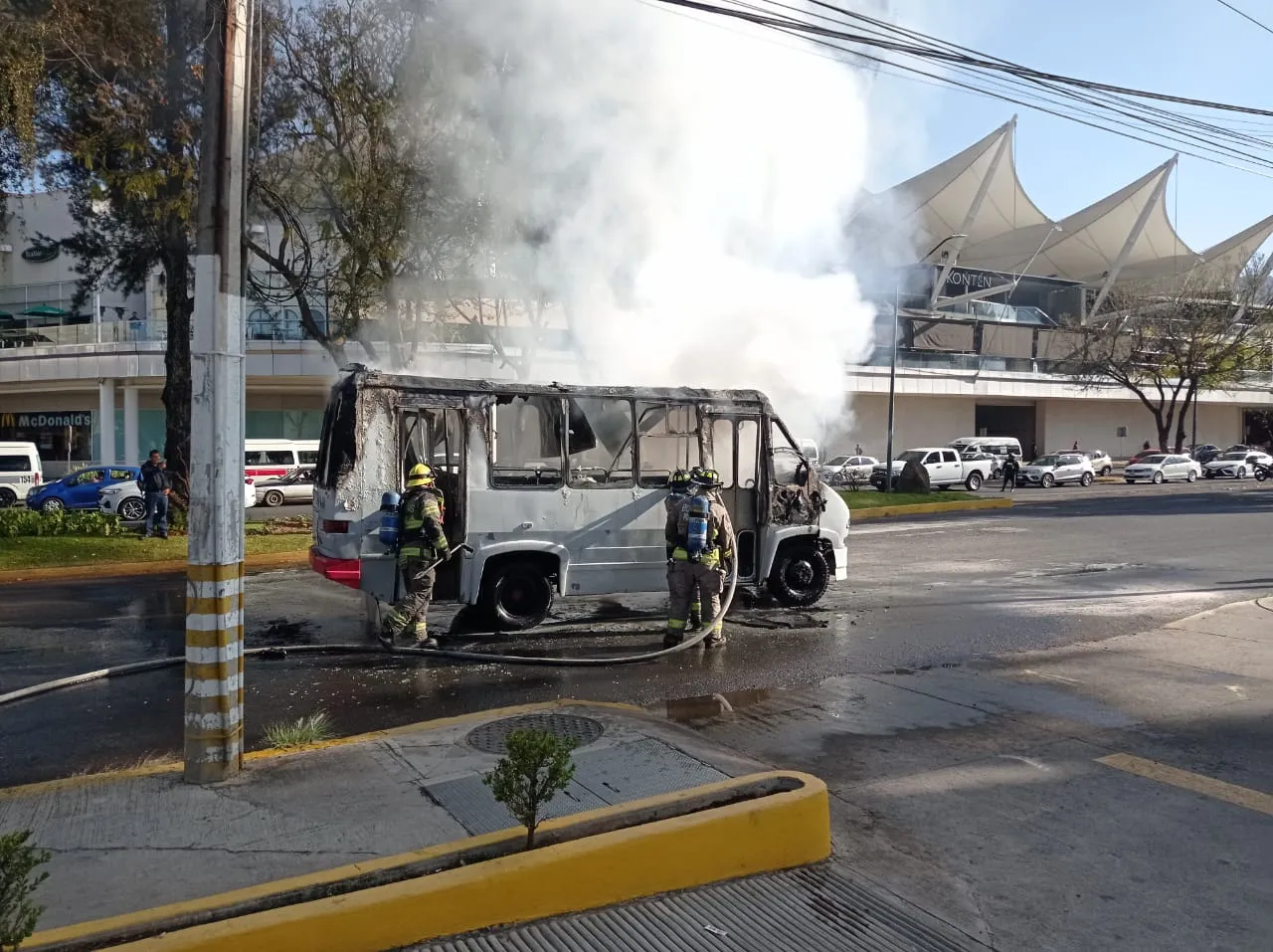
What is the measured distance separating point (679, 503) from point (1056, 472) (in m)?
33.8

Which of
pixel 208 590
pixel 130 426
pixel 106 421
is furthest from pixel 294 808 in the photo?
pixel 106 421

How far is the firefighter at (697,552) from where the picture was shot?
8.30m

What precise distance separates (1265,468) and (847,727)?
160 feet

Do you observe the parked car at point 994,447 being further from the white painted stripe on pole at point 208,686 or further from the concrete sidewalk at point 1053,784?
the white painted stripe on pole at point 208,686

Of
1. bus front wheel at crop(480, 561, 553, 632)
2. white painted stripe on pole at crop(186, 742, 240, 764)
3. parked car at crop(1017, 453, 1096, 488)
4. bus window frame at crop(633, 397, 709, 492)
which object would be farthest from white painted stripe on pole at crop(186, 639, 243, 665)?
parked car at crop(1017, 453, 1096, 488)

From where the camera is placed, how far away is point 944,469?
109 ft

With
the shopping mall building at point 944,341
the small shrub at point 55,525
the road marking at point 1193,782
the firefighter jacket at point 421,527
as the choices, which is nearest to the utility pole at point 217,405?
the firefighter jacket at point 421,527

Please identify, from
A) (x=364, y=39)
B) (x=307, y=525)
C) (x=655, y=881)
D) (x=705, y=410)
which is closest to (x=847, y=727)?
(x=655, y=881)

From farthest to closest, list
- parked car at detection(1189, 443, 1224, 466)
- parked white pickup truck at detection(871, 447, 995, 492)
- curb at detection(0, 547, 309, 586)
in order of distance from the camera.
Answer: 1. parked car at detection(1189, 443, 1224, 466)
2. parked white pickup truck at detection(871, 447, 995, 492)
3. curb at detection(0, 547, 309, 586)

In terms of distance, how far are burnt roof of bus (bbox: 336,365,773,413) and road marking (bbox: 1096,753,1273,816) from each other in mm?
4946

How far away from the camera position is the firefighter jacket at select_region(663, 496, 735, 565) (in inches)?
329

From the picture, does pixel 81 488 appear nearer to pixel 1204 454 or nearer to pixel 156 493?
pixel 156 493

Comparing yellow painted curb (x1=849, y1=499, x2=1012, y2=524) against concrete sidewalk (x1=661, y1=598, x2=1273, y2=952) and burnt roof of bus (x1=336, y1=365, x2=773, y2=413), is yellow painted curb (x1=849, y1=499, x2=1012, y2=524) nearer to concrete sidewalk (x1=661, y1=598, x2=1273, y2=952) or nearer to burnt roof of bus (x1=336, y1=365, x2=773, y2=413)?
burnt roof of bus (x1=336, y1=365, x2=773, y2=413)

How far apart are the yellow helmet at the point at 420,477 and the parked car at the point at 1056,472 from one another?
34350 millimetres
